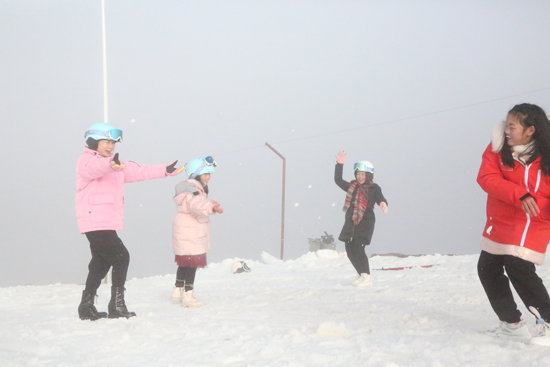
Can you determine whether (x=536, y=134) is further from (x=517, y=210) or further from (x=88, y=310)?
(x=88, y=310)

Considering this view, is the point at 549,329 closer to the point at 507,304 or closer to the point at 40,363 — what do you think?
the point at 507,304

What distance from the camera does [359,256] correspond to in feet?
23.1

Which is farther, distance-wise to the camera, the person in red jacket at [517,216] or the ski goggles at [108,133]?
the ski goggles at [108,133]

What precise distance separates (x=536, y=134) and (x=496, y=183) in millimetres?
→ 410

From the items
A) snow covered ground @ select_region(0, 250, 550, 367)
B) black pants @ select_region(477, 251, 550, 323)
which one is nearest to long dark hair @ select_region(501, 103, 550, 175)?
black pants @ select_region(477, 251, 550, 323)

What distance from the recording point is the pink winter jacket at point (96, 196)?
178 inches

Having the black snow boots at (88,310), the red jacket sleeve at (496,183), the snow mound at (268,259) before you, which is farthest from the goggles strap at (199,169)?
the snow mound at (268,259)

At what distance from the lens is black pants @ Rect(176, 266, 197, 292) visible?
536 cm

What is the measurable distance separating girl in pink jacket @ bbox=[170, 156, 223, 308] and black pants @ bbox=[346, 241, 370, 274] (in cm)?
239

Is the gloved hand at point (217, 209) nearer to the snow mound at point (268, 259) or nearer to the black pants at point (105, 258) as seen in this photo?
the black pants at point (105, 258)

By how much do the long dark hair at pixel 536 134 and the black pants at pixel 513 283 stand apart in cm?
62

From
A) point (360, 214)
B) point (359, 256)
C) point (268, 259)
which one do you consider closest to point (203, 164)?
point (360, 214)

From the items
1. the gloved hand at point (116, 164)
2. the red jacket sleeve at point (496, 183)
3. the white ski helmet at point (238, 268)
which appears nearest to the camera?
the red jacket sleeve at point (496, 183)

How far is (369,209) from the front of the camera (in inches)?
281
